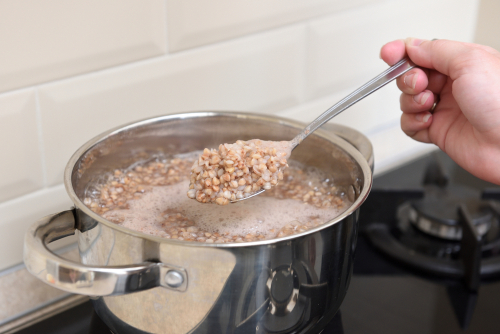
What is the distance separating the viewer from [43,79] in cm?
61

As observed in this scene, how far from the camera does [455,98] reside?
2.09 ft

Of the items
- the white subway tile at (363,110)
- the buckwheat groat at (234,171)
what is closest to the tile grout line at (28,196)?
the buckwheat groat at (234,171)

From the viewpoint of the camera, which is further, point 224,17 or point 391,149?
point 391,149

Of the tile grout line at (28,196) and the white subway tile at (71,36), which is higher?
the white subway tile at (71,36)

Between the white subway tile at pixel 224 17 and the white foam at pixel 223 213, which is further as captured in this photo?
the white subway tile at pixel 224 17

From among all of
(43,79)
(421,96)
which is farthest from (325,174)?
(43,79)

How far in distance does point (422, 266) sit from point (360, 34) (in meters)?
0.45

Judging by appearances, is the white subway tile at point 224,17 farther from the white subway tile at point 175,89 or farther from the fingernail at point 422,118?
the fingernail at point 422,118

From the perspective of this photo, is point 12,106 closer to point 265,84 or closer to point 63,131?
point 63,131

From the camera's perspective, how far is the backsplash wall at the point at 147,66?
596mm

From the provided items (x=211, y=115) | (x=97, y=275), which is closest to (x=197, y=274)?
(x=97, y=275)

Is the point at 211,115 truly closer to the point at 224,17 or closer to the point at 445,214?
the point at 224,17

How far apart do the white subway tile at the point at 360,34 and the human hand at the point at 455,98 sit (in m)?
0.22

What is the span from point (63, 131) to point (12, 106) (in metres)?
0.07
